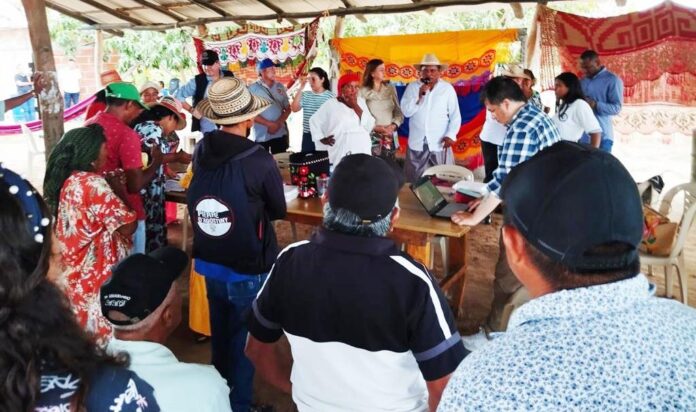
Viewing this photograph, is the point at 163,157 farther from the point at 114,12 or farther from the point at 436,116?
the point at 114,12

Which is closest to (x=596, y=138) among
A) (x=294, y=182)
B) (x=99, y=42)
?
(x=294, y=182)

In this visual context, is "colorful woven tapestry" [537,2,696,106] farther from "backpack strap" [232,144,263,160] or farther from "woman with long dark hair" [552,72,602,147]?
"backpack strap" [232,144,263,160]

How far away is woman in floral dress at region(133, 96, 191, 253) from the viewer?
3.03 m

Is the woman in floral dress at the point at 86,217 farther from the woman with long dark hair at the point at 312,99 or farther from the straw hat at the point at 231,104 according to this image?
the woman with long dark hair at the point at 312,99

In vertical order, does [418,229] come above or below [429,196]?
below

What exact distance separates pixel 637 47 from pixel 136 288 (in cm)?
542

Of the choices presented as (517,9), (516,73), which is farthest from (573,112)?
(517,9)


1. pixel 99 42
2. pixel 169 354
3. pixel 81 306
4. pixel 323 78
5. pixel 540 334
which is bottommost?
pixel 81 306

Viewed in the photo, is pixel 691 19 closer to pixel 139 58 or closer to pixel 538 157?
pixel 538 157

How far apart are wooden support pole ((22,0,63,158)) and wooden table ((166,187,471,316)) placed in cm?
106

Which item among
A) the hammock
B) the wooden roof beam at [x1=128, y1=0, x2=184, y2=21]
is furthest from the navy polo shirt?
the hammock

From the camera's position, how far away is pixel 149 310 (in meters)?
1.21

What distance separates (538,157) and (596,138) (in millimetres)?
3700

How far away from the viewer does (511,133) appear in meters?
2.42
